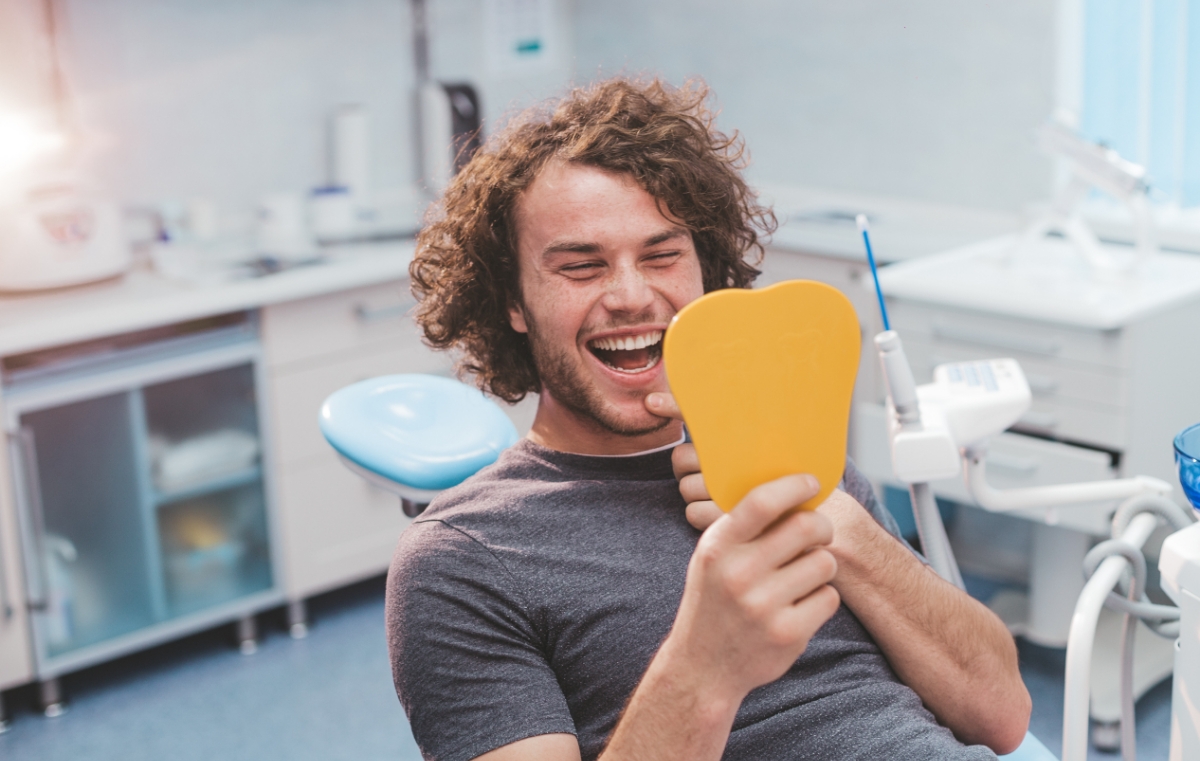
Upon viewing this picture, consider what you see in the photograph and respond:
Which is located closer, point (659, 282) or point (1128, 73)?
point (659, 282)

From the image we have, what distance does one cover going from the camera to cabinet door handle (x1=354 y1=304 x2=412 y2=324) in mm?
2955

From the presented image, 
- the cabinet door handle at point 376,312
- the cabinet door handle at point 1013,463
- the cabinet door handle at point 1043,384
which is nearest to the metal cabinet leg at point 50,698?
the cabinet door handle at point 376,312

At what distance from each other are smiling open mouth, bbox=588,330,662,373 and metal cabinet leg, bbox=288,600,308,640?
1.78 m

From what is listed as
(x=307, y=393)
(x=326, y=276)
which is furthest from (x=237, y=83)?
(x=307, y=393)

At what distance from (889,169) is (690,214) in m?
1.97

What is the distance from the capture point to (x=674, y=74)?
377 centimetres

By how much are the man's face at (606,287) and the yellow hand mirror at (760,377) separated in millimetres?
399

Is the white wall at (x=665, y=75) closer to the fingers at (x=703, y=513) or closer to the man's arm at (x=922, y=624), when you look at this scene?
the man's arm at (x=922, y=624)

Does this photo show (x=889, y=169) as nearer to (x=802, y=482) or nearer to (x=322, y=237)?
(x=322, y=237)

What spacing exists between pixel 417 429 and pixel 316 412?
1366 mm

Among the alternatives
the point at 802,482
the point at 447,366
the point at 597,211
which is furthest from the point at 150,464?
the point at 802,482

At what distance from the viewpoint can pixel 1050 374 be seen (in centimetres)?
242

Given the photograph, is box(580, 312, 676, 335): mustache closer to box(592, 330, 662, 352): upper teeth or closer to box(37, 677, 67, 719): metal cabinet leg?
box(592, 330, 662, 352): upper teeth

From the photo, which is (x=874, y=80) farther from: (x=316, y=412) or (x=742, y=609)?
(x=742, y=609)
